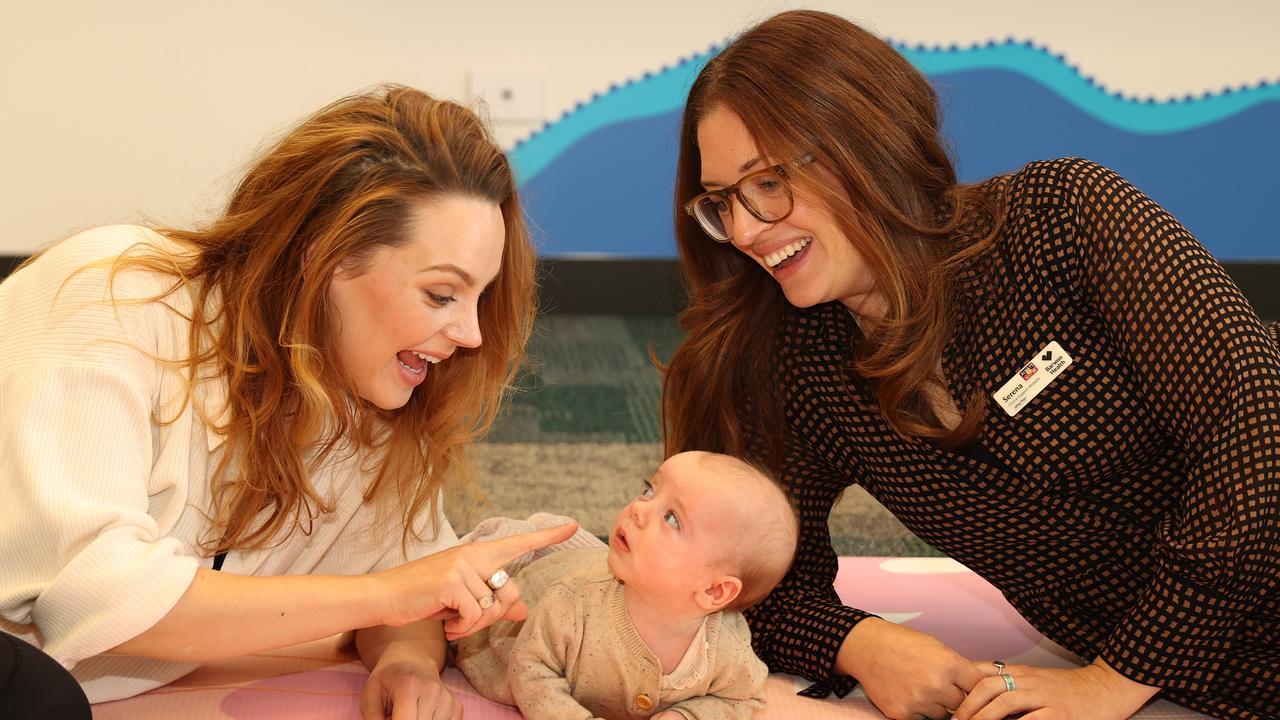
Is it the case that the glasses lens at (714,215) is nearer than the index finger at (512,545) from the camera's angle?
No

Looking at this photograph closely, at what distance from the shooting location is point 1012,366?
1763 millimetres

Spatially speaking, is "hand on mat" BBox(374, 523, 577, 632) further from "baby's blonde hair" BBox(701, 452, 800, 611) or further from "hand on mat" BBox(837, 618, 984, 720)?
"hand on mat" BBox(837, 618, 984, 720)

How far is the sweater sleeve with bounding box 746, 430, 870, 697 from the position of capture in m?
1.87

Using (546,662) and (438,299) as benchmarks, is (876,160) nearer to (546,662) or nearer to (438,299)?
(438,299)

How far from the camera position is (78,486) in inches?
57.1

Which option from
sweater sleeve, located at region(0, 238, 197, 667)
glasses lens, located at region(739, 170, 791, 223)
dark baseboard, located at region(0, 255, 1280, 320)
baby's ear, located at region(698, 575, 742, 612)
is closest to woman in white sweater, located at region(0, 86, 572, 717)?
sweater sleeve, located at region(0, 238, 197, 667)

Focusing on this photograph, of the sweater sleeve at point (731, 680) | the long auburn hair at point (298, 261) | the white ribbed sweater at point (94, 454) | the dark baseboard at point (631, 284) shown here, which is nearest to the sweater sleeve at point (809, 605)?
the sweater sleeve at point (731, 680)

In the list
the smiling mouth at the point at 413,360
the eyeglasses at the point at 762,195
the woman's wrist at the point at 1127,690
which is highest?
the eyeglasses at the point at 762,195

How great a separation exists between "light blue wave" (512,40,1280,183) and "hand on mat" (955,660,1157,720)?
11.6ft

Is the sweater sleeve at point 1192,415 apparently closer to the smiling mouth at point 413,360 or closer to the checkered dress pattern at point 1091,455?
the checkered dress pattern at point 1091,455

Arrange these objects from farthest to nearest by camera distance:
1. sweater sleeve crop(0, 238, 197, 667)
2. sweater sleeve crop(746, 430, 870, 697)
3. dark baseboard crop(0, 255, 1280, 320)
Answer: dark baseboard crop(0, 255, 1280, 320) < sweater sleeve crop(746, 430, 870, 697) < sweater sleeve crop(0, 238, 197, 667)

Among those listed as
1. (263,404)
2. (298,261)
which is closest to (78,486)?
(263,404)

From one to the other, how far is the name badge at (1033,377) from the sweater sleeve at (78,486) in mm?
1126

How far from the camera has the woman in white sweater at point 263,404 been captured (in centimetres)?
145
